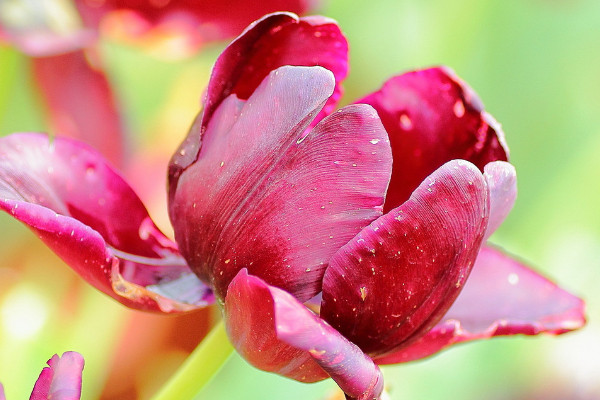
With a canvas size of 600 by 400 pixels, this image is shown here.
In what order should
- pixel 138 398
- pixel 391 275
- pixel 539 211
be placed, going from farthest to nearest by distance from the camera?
pixel 539 211 < pixel 138 398 < pixel 391 275

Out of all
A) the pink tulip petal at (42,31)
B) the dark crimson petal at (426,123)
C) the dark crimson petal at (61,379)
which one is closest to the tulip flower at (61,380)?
the dark crimson petal at (61,379)

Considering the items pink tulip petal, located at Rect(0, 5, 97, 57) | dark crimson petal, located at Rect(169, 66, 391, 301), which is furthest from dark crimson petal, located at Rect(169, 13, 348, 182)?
pink tulip petal, located at Rect(0, 5, 97, 57)

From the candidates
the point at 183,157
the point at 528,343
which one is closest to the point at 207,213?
the point at 183,157

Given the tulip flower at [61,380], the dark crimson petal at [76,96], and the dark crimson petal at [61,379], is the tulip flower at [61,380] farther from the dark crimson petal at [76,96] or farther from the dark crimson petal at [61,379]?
the dark crimson petal at [76,96]

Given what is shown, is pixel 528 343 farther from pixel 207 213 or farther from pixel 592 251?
pixel 207 213

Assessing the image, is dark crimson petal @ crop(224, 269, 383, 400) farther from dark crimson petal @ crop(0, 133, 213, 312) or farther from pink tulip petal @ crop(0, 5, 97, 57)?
pink tulip petal @ crop(0, 5, 97, 57)
